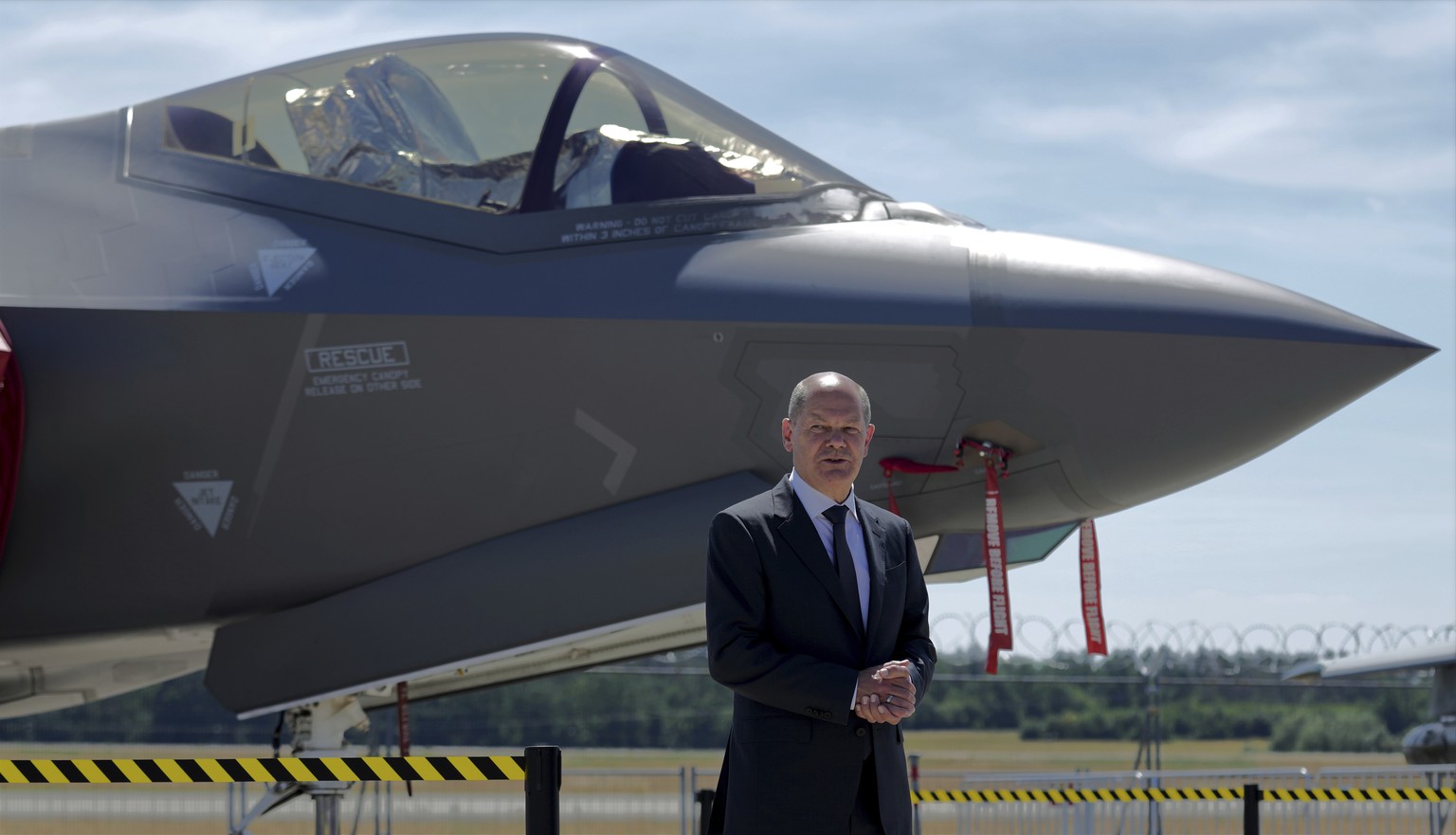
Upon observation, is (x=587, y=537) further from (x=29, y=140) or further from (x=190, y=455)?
(x=29, y=140)

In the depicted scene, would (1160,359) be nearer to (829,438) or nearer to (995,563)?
(995,563)

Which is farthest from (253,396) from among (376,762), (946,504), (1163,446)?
(1163,446)

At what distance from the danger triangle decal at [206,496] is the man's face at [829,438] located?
386 cm

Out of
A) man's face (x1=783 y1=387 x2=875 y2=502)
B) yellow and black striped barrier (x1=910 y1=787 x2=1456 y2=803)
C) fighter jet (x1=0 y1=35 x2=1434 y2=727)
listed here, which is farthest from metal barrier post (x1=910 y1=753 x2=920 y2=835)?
man's face (x1=783 y1=387 x2=875 y2=502)

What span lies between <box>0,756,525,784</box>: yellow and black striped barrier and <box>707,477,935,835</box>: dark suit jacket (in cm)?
117

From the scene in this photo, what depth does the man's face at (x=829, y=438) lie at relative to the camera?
3.17 m

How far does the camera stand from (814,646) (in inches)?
126

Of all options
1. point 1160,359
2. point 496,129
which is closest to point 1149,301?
point 1160,359

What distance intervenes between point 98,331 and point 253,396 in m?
0.67

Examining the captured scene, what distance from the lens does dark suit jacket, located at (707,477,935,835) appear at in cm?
310

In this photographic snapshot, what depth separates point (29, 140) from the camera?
697 cm

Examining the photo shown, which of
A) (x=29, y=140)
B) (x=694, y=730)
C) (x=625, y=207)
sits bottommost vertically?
(x=694, y=730)

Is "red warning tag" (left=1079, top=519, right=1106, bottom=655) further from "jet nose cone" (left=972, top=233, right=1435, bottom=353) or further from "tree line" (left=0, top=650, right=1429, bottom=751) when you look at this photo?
"tree line" (left=0, top=650, right=1429, bottom=751)

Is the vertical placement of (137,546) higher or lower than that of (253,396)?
lower
